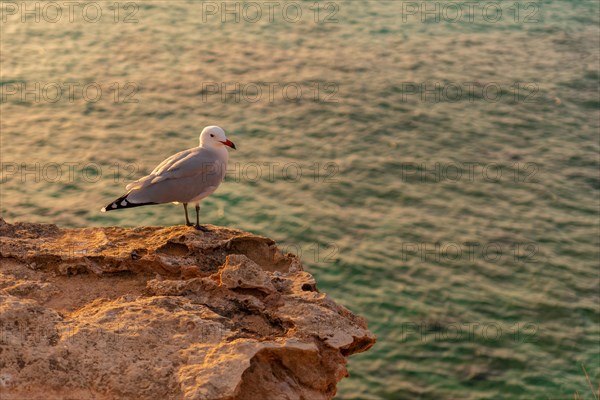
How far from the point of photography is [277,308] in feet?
24.1

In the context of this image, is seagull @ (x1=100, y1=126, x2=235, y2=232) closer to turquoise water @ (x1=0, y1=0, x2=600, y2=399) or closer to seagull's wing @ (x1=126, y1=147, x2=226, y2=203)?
seagull's wing @ (x1=126, y1=147, x2=226, y2=203)

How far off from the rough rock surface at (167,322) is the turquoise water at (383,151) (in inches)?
271

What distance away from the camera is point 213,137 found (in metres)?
10.2

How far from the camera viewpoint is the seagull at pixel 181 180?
9.92 metres

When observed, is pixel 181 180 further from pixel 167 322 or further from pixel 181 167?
pixel 167 322

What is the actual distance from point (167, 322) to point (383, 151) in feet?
45.6

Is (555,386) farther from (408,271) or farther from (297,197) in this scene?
(297,197)

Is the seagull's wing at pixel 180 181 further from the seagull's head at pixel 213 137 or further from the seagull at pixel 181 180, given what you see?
the seagull's head at pixel 213 137

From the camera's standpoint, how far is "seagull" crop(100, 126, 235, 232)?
9.92 m

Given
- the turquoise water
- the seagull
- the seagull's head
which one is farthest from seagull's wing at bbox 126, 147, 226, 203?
the turquoise water

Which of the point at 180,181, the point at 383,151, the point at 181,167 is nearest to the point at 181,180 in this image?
the point at 180,181

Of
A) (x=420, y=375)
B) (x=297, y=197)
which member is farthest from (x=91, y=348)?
(x=297, y=197)

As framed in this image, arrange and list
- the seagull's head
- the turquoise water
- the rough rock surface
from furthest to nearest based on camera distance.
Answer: the turquoise water → the seagull's head → the rough rock surface

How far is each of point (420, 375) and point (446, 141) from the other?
7.59 m
